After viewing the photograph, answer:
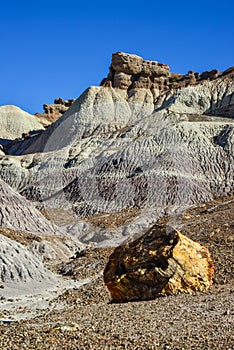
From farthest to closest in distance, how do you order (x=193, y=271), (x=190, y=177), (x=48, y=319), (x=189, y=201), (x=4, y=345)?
(x=190, y=177), (x=189, y=201), (x=193, y=271), (x=48, y=319), (x=4, y=345)

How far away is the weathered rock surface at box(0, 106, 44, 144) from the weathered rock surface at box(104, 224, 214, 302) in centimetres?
10551

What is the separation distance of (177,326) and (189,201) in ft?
115

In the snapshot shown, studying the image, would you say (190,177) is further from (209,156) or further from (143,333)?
(143,333)

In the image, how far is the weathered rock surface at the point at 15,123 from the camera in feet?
392

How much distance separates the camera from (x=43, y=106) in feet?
385

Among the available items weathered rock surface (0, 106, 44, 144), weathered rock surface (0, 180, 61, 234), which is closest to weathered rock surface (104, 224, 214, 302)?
weathered rock surface (0, 180, 61, 234)

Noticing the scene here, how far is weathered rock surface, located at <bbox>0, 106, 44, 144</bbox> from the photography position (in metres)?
120

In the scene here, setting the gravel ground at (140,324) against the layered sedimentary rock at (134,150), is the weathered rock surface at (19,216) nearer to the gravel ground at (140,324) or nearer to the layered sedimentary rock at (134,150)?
the layered sedimentary rock at (134,150)

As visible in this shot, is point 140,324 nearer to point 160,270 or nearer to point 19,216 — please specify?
point 160,270

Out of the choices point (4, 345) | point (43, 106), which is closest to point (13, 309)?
point (4, 345)

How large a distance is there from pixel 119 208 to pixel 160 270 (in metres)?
33.9

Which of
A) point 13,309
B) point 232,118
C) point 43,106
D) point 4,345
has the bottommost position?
point 13,309

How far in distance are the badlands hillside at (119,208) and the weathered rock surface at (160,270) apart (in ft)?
0.14

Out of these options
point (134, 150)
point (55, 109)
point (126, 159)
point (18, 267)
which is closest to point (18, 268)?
point (18, 267)
